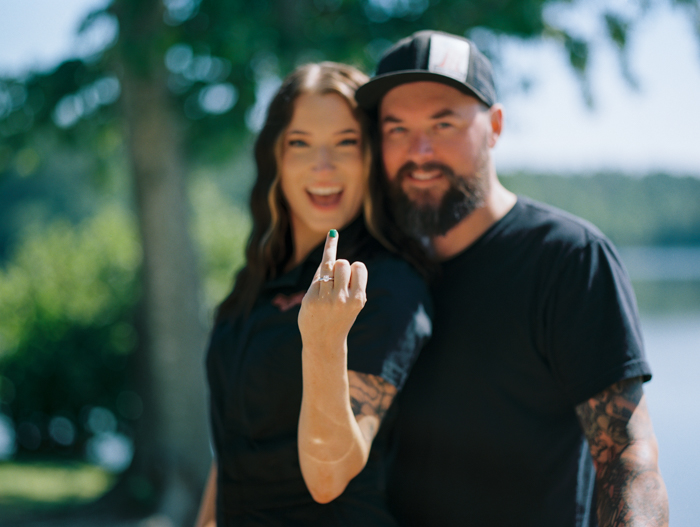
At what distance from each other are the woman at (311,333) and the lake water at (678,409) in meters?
3.11

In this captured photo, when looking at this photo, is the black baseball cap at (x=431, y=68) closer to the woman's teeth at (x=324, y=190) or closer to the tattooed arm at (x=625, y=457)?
the woman's teeth at (x=324, y=190)

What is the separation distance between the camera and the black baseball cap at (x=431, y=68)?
199 cm

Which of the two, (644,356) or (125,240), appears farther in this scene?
(125,240)

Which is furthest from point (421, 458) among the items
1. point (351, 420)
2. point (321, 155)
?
point (321, 155)

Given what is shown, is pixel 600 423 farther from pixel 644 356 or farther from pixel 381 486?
pixel 381 486

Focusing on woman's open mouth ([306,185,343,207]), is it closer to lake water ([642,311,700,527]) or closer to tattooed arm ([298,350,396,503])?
tattooed arm ([298,350,396,503])

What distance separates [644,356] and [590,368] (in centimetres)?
14

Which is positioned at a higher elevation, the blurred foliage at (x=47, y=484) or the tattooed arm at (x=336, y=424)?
the tattooed arm at (x=336, y=424)

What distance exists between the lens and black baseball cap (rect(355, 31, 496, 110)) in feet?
6.53

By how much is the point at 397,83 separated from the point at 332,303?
0.91 meters

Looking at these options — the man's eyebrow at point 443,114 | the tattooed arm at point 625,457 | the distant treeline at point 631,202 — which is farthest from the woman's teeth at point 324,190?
the distant treeline at point 631,202

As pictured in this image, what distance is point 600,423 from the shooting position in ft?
5.49

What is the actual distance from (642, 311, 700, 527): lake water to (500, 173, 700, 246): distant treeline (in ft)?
43.0

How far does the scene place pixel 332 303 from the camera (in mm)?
1414
